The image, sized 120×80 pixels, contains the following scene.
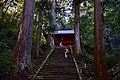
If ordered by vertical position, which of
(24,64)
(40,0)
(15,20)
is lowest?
(24,64)

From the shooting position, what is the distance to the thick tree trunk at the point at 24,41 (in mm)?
11852

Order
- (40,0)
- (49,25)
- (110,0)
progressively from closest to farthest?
(110,0)
(40,0)
(49,25)

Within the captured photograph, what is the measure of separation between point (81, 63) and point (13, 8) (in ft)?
45.4

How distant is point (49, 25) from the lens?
22406mm

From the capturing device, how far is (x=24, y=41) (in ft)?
39.8

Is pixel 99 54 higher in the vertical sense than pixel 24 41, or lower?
lower

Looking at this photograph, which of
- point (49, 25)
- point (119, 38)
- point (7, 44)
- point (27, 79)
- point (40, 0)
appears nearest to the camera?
point (27, 79)

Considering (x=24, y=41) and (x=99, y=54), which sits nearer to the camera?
(x=99, y=54)

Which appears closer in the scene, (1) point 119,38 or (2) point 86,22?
(1) point 119,38

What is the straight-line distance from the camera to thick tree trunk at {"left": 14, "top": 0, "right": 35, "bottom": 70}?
1185cm

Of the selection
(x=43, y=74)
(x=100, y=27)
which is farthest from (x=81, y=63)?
(x=100, y=27)

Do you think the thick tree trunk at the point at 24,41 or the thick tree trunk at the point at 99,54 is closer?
the thick tree trunk at the point at 99,54

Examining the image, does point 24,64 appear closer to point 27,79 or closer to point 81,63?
point 27,79

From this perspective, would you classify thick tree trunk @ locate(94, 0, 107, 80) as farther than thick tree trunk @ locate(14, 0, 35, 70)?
No
